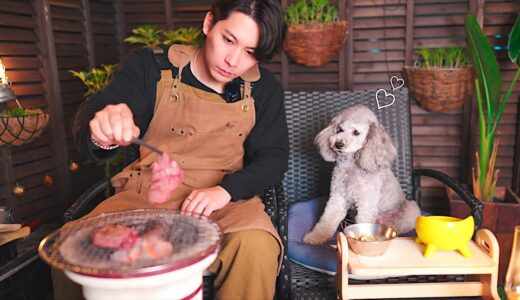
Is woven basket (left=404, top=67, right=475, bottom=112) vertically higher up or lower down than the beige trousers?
higher up

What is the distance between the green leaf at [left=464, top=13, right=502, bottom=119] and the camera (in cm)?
272

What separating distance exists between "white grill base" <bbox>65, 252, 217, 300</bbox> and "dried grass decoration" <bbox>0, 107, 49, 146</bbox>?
1.49 metres

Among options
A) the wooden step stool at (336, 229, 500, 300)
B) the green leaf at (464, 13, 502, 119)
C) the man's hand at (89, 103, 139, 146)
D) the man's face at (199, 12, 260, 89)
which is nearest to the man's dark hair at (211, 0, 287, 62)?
the man's face at (199, 12, 260, 89)

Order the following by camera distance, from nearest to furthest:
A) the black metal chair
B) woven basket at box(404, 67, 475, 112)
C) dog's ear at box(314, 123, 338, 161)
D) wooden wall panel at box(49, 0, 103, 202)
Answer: dog's ear at box(314, 123, 338, 161), the black metal chair, woven basket at box(404, 67, 475, 112), wooden wall panel at box(49, 0, 103, 202)

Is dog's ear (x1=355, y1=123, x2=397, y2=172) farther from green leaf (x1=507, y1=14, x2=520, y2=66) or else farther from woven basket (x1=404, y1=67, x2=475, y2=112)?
green leaf (x1=507, y1=14, x2=520, y2=66)

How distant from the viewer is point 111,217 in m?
1.49

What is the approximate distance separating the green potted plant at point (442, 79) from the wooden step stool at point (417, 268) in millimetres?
1508

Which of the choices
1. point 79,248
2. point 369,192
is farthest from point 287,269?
point 79,248

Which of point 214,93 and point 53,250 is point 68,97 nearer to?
point 214,93

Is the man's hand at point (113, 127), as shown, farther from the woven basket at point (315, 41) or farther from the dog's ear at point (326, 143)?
the woven basket at point (315, 41)

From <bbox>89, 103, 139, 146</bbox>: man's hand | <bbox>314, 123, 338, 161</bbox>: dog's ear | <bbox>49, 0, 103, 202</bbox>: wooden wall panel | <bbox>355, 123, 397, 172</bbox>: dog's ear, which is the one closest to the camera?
<bbox>89, 103, 139, 146</bbox>: man's hand

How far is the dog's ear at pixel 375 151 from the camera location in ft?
6.98

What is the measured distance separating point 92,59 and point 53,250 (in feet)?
8.27

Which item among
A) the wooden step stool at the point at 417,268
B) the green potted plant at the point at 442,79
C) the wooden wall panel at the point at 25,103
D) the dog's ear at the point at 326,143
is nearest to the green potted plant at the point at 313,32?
the green potted plant at the point at 442,79
